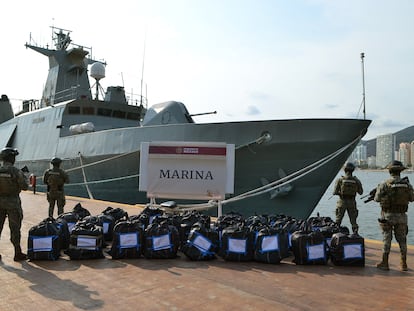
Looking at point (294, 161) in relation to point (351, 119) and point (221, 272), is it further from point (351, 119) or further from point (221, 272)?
point (221, 272)

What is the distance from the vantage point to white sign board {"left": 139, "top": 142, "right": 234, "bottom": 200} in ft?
27.4

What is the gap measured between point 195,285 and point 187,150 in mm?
4670

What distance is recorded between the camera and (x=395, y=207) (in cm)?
491

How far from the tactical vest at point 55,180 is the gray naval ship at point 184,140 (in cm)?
317

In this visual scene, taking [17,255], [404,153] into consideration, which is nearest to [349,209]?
[17,255]

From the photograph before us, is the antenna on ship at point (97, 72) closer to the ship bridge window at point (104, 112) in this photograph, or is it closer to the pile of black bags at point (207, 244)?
the ship bridge window at point (104, 112)

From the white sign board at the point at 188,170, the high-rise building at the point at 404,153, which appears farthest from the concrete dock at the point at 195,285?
the high-rise building at the point at 404,153

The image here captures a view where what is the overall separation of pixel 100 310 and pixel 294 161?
742 centimetres

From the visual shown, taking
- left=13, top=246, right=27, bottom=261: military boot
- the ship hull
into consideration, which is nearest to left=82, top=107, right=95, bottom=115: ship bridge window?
the ship hull

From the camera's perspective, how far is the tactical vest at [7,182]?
5.06m

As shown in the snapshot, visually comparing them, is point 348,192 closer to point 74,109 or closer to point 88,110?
point 88,110

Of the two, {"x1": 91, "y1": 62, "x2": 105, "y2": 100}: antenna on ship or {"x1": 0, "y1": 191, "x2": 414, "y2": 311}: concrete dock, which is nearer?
{"x1": 0, "y1": 191, "x2": 414, "y2": 311}: concrete dock

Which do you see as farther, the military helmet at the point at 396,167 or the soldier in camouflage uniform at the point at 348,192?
the soldier in camouflage uniform at the point at 348,192

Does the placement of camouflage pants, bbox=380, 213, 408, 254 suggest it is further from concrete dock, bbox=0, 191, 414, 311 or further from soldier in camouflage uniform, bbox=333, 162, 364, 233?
soldier in camouflage uniform, bbox=333, 162, 364, 233
